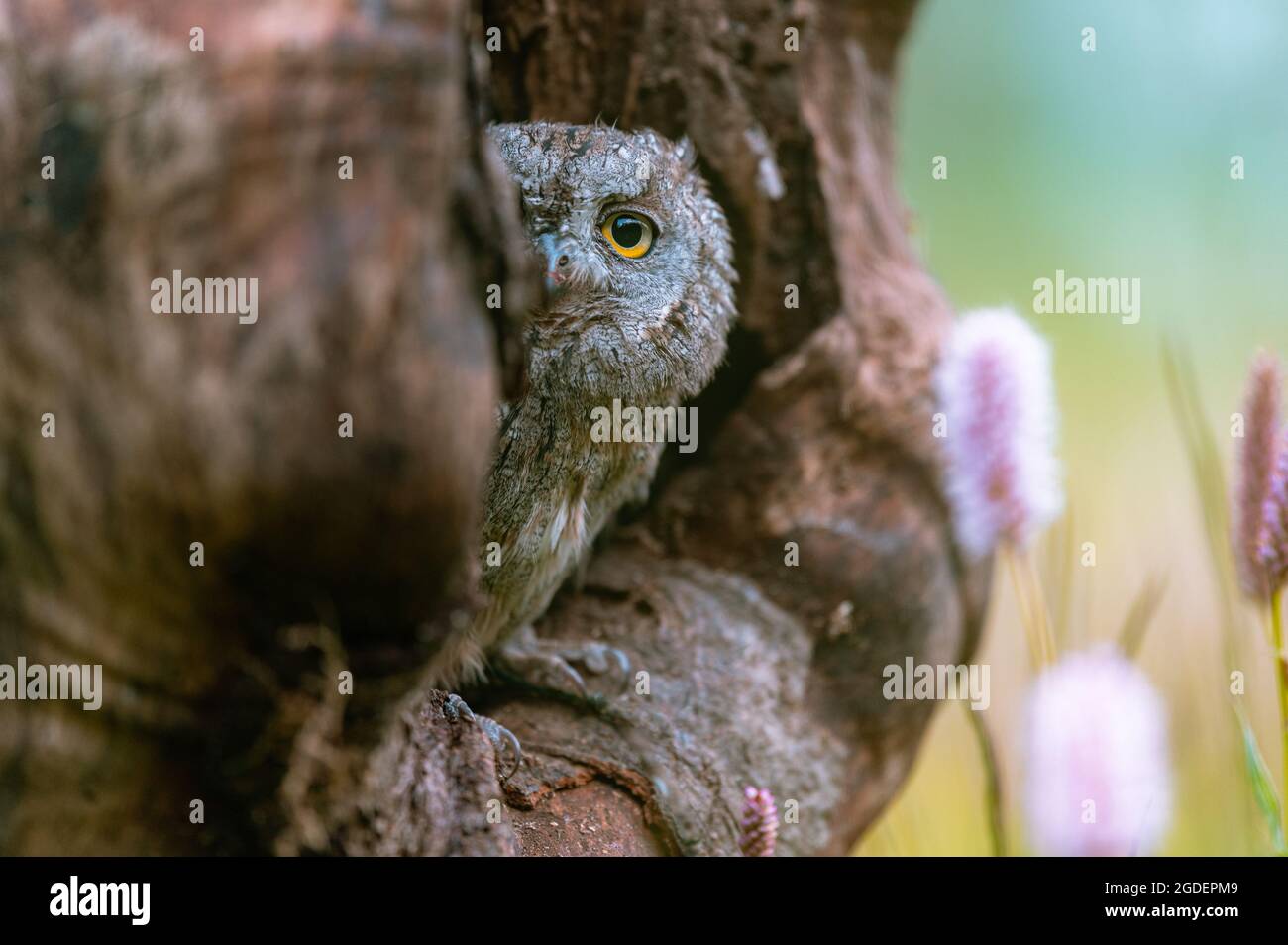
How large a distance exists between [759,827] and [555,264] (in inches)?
48.4

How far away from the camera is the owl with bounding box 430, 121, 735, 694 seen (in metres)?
2.31

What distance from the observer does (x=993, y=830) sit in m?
2.02

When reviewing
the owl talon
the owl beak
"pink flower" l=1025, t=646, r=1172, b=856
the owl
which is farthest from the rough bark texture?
the owl beak

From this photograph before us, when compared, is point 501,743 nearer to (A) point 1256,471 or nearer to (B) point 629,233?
(B) point 629,233

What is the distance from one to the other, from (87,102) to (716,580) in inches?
74.0

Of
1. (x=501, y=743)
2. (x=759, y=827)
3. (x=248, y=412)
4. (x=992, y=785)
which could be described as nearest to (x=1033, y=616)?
(x=992, y=785)

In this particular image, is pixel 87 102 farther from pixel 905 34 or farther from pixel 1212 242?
pixel 1212 242

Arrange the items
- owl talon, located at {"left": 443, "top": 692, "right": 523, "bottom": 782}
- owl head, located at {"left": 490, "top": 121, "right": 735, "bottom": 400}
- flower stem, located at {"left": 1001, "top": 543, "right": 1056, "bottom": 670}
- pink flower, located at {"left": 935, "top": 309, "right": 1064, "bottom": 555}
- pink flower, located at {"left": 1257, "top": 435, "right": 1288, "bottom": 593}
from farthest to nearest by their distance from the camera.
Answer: owl head, located at {"left": 490, "top": 121, "right": 735, "bottom": 400} → pink flower, located at {"left": 935, "top": 309, "right": 1064, "bottom": 555} → flower stem, located at {"left": 1001, "top": 543, "right": 1056, "bottom": 670} → owl talon, located at {"left": 443, "top": 692, "right": 523, "bottom": 782} → pink flower, located at {"left": 1257, "top": 435, "right": 1288, "bottom": 593}

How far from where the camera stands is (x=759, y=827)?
1.84m

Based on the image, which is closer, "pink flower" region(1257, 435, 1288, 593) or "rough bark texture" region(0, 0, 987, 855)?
"rough bark texture" region(0, 0, 987, 855)

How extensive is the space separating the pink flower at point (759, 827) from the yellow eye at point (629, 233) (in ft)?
4.11

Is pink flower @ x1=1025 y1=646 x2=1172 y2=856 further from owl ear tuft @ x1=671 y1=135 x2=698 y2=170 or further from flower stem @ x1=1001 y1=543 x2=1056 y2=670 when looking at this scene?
owl ear tuft @ x1=671 y1=135 x2=698 y2=170

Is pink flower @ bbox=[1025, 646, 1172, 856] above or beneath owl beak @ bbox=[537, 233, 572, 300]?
beneath
